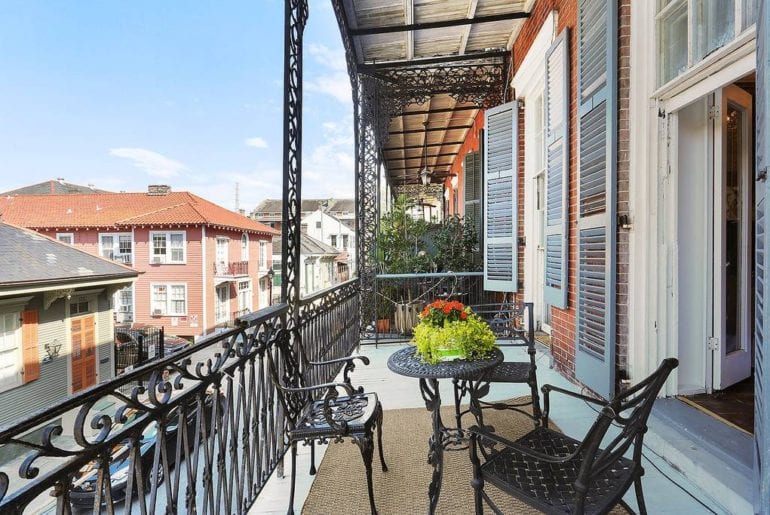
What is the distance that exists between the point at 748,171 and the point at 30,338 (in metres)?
10.9

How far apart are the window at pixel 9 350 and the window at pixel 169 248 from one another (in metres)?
7.40

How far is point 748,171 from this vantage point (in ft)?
8.13

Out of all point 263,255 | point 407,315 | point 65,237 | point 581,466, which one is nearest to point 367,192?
point 407,315

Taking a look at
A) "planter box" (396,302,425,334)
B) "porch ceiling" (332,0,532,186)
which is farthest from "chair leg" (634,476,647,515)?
"porch ceiling" (332,0,532,186)

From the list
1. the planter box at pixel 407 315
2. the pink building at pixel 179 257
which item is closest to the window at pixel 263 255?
the pink building at pixel 179 257

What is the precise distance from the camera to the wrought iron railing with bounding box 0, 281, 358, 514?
0.71m

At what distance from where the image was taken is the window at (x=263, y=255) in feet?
71.2

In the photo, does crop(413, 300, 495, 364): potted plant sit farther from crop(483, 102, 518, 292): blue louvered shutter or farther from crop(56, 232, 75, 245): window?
crop(56, 232, 75, 245): window

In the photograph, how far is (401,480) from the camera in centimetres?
189

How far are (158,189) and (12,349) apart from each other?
317 inches

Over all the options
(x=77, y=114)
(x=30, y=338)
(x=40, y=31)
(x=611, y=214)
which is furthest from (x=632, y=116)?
(x=30, y=338)

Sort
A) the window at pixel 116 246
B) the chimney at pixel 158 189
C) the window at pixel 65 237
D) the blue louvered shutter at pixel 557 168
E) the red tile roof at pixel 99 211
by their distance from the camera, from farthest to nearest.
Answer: the chimney at pixel 158 189 → the window at pixel 116 246 → the window at pixel 65 237 → the red tile roof at pixel 99 211 → the blue louvered shutter at pixel 557 168

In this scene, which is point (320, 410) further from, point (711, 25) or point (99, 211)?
point (99, 211)

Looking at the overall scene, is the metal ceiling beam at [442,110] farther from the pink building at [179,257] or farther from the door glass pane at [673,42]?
the pink building at [179,257]
